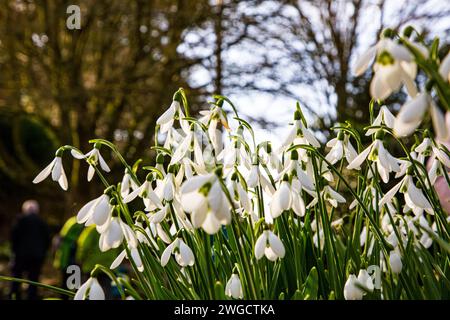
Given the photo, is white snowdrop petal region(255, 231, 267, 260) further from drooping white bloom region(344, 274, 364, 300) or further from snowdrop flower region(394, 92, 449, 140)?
snowdrop flower region(394, 92, 449, 140)

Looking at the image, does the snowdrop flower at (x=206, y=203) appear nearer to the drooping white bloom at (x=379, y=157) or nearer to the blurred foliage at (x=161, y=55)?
the drooping white bloom at (x=379, y=157)

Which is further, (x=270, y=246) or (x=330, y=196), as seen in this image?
(x=330, y=196)

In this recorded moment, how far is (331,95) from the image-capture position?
9.45 metres

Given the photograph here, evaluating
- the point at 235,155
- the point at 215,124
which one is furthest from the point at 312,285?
the point at 215,124

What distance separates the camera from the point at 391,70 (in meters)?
0.99

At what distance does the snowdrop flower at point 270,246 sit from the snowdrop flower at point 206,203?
321 millimetres

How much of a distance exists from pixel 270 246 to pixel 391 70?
58 centimetres

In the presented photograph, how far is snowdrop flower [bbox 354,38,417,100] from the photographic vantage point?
0.98m

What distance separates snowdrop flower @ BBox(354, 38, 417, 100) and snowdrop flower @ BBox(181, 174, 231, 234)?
32 centimetres

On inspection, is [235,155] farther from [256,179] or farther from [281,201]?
[281,201]

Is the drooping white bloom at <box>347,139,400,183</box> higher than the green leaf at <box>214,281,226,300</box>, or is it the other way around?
the drooping white bloom at <box>347,139,400,183</box>

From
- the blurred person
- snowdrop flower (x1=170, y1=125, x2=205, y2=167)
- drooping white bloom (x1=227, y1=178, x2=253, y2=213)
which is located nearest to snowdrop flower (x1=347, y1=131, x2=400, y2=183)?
drooping white bloom (x1=227, y1=178, x2=253, y2=213)

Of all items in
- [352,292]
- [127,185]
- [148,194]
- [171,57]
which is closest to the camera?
[352,292]

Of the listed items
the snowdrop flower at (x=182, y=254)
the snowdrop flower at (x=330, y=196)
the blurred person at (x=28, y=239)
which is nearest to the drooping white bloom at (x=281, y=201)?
the snowdrop flower at (x=182, y=254)
